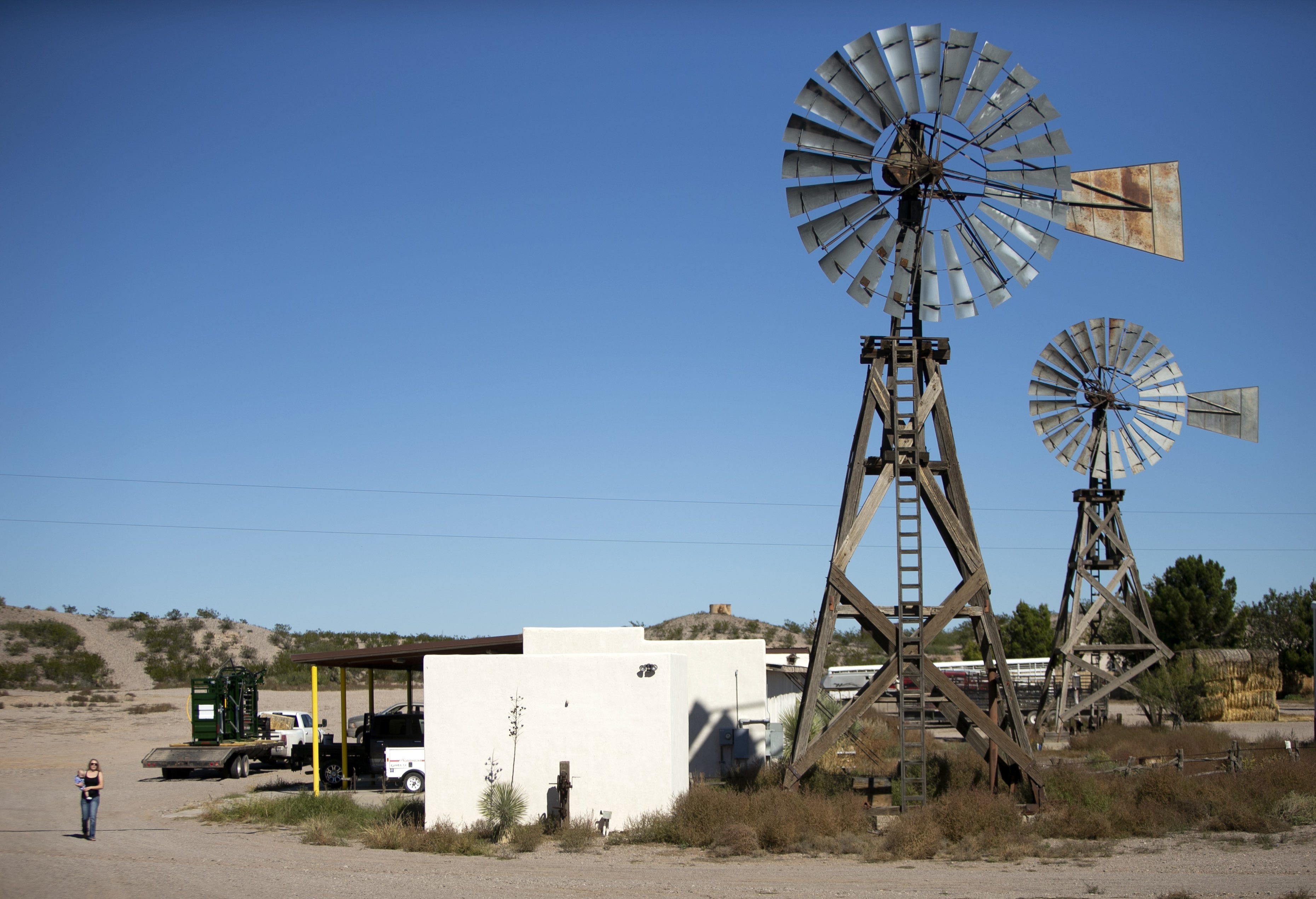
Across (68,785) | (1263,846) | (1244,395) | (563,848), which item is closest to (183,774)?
(68,785)

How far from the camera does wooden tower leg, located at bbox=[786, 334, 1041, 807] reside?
60.9 feet

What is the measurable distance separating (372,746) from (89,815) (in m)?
9.69

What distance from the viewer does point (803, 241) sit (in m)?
18.9

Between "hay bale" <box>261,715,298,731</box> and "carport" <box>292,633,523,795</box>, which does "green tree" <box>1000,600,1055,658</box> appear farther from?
"carport" <box>292,633,523,795</box>

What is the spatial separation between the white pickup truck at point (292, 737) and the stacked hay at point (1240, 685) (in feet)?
104

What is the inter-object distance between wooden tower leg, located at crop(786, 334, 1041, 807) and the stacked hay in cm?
2678

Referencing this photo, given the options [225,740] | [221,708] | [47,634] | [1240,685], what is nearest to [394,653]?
[221,708]

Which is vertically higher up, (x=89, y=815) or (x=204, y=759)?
(x=89, y=815)

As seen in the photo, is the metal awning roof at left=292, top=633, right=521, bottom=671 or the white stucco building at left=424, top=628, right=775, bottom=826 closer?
the white stucco building at left=424, top=628, right=775, bottom=826

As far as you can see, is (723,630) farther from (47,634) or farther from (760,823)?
(760,823)

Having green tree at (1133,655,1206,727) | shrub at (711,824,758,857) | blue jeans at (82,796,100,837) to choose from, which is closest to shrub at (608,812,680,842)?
shrub at (711,824,758,857)

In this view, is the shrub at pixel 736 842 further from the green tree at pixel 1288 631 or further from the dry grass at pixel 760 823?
the green tree at pixel 1288 631

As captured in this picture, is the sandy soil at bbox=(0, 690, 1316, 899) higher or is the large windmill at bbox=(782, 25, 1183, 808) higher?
the large windmill at bbox=(782, 25, 1183, 808)

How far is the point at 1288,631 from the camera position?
62.1 metres
